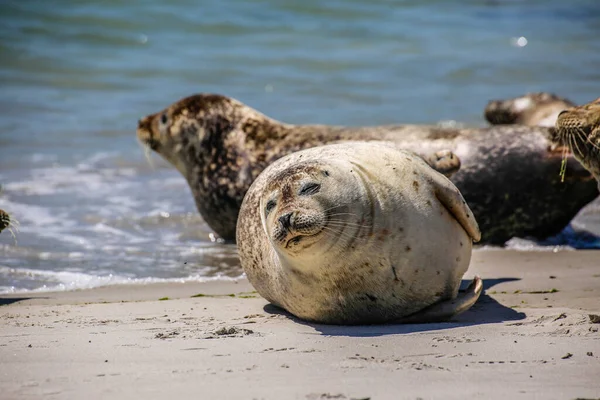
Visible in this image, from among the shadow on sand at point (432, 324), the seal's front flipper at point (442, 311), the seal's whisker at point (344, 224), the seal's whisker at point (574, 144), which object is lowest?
the shadow on sand at point (432, 324)

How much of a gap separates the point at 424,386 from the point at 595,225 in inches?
181

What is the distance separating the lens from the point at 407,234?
4500 millimetres

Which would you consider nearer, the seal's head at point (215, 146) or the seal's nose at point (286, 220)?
the seal's nose at point (286, 220)

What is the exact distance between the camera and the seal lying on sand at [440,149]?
7117mm

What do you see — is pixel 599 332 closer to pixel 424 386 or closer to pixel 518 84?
pixel 424 386

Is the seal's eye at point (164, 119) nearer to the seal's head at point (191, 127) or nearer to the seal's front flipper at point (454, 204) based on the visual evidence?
the seal's head at point (191, 127)

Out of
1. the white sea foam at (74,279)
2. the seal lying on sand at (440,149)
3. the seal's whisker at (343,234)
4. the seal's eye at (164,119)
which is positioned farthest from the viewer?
the seal's eye at (164,119)

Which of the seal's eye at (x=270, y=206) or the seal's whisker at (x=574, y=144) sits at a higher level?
the seal's whisker at (x=574, y=144)

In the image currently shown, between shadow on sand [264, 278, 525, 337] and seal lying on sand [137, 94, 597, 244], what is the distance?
86.0 inches

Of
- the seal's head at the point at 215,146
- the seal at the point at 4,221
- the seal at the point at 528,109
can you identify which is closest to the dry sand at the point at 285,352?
the seal at the point at 4,221

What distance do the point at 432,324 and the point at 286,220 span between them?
807 mm

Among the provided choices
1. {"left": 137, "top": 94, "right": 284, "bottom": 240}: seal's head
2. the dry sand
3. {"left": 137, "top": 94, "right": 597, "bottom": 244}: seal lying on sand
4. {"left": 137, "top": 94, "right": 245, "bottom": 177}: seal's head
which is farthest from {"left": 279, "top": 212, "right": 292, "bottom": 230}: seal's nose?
{"left": 137, "top": 94, "right": 245, "bottom": 177}: seal's head

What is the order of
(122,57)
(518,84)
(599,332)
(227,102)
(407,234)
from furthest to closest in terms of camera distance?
1. (122,57)
2. (518,84)
3. (227,102)
4. (407,234)
5. (599,332)

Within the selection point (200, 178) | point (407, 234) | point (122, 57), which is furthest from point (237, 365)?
point (122, 57)
